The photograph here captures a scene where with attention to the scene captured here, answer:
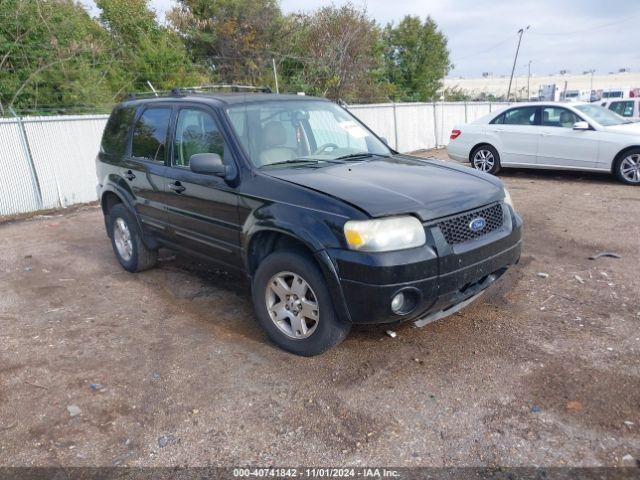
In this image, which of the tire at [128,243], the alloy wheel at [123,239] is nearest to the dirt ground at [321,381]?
the tire at [128,243]

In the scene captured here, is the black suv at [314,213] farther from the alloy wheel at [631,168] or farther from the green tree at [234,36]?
the green tree at [234,36]

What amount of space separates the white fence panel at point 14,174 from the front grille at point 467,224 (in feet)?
29.2

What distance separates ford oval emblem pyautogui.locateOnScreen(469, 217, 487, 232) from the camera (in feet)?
11.5

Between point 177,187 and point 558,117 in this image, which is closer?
point 177,187

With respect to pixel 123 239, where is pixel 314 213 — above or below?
above

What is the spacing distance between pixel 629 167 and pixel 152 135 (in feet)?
28.1

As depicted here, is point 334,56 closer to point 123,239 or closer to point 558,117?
point 558,117

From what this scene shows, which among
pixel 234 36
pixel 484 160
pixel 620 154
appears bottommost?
pixel 484 160

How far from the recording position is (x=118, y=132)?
573cm

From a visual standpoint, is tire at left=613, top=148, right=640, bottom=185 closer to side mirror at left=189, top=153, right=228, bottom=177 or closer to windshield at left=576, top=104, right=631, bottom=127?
windshield at left=576, top=104, right=631, bottom=127

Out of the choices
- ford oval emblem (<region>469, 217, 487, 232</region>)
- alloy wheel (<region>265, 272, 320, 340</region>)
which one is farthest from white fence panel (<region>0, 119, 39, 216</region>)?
ford oval emblem (<region>469, 217, 487, 232</region>)

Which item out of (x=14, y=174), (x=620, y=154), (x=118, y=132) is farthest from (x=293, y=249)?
(x=620, y=154)

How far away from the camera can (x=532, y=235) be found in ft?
21.4

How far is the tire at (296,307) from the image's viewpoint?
3387 mm
